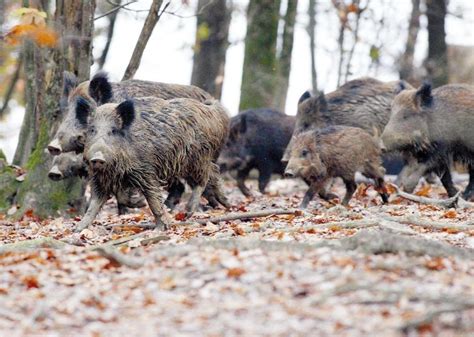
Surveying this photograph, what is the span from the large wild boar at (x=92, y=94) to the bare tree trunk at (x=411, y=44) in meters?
13.3

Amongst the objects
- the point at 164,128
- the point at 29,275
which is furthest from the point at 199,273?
the point at 164,128

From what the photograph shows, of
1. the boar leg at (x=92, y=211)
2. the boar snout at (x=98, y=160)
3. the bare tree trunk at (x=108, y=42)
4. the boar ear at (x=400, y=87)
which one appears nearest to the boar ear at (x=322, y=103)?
the boar ear at (x=400, y=87)

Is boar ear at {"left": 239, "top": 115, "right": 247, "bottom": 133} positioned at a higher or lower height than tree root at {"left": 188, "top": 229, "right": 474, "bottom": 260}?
higher

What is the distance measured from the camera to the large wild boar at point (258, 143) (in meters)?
16.3

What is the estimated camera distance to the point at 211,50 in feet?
68.4

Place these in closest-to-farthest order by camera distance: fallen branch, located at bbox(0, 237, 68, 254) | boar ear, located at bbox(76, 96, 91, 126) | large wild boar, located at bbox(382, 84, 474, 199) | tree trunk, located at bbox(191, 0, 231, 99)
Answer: fallen branch, located at bbox(0, 237, 68, 254) < boar ear, located at bbox(76, 96, 91, 126) < large wild boar, located at bbox(382, 84, 474, 199) < tree trunk, located at bbox(191, 0, 231, 99)

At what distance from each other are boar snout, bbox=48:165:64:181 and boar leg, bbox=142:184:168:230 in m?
1.93

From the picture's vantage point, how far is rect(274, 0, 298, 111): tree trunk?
1994 centimetres

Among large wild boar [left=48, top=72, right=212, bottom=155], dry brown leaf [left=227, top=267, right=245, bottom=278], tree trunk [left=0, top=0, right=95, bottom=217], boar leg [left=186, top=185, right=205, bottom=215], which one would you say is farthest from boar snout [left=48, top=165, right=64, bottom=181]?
dry brown leaf [left=227, top=267, right=245, bottom=278]

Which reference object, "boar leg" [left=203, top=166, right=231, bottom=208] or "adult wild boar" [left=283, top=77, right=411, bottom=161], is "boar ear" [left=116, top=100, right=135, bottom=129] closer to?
"boar leg" [left=203, top=166, right=231, bottom=208]

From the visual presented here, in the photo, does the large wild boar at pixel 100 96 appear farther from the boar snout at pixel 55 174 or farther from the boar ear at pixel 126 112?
the boar ear at pixel 126 112

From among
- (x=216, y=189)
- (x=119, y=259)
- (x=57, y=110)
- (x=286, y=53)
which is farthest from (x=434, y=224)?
(x=286, y=53)

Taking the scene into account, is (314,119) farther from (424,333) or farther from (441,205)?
(424,333)

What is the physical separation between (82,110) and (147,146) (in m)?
1.00
